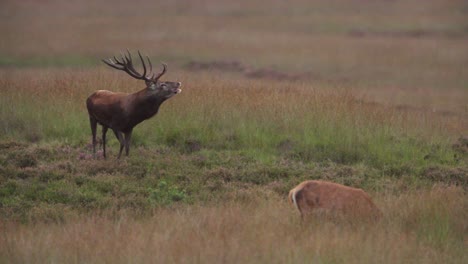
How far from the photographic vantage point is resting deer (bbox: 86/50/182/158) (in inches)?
453

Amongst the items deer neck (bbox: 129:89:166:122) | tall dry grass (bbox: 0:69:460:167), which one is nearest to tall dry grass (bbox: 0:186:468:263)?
deer neck (bbox: 129:89:166:122)

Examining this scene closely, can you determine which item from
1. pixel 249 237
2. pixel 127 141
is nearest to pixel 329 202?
pixel 249 237

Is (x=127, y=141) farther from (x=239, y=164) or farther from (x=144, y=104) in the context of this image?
(x=239, y=164)

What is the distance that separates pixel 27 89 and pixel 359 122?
17.8 ft

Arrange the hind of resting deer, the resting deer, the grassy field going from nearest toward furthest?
the grassy field → the hind of resting deer → the resting deer

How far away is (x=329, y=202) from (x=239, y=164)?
11.1 feet

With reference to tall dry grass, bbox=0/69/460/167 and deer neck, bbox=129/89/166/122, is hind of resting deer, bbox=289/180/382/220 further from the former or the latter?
tall dry grass, bbox=0/69/460/167

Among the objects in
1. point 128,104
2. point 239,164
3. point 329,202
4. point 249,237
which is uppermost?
point 128,104

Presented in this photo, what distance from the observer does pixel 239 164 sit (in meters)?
11.9

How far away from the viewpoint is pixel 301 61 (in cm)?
2514

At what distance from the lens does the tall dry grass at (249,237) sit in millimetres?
7742

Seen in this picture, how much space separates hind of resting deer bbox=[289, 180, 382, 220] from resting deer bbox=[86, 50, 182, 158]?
3108 mm

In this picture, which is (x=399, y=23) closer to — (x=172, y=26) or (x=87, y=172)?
(x=172, y=26)

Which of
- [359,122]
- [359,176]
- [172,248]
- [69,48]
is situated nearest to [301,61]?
[69,48]
